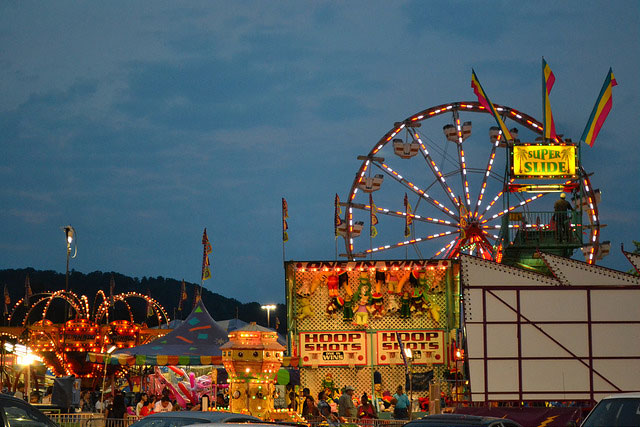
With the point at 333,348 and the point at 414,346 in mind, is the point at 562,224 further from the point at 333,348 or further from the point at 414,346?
the point at 333,348

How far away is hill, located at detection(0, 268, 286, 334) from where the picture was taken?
139 meters

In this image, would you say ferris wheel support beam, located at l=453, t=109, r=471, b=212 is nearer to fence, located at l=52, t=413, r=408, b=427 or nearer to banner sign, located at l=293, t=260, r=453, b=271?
banner sign, located at l=293, t=260, r=453, b=271

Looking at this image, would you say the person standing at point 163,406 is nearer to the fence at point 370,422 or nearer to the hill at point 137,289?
the fence at point 370,422

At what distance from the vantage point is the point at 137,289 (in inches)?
6043

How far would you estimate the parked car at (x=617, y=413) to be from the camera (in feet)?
33.2

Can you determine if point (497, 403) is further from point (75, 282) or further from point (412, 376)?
point (75, 282)

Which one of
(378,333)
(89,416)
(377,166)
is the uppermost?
(377,166)


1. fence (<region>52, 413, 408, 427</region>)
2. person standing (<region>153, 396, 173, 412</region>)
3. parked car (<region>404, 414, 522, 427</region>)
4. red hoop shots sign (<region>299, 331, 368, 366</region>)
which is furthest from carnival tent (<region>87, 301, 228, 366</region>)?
parked car (<region>404, 414, 522, 427</region>)

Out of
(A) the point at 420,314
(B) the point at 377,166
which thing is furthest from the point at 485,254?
(A) the point at 420,314

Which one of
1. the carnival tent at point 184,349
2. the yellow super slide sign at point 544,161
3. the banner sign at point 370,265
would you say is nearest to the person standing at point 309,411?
the carnival tent at point 184,349

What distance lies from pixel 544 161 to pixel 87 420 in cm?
1742

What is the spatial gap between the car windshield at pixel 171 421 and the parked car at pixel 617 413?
16.0 feet

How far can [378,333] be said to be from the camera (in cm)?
2933

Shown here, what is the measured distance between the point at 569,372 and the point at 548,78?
15314 millimetres
